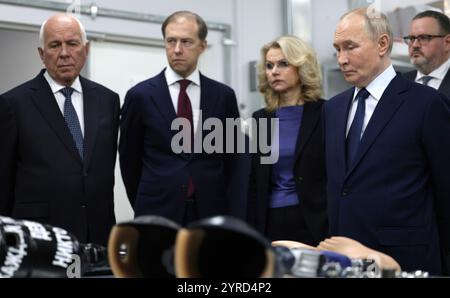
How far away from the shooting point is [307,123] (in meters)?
3.03

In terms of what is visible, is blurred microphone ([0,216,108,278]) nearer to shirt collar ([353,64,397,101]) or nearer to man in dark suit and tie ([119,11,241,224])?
shirt collar ([353,64,397,101])

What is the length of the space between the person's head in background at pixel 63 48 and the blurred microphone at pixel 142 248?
1.72m

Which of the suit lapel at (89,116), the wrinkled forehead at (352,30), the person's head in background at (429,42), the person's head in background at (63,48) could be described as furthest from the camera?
the person's head in background at (429,42)

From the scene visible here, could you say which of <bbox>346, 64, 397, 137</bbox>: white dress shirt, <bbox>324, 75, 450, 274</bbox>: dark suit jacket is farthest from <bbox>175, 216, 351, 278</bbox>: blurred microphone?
<bbox>346, 64, 397, 137</bbox>: white dress shirt

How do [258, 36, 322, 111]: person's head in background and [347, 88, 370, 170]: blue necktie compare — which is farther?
[258, 36, 322, 111]: person's head in background

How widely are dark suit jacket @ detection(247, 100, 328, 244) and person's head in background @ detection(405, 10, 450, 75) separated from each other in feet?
2.09

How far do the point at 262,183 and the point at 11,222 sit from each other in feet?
6.26

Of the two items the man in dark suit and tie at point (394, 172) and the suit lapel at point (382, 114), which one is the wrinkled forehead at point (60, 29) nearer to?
the man in dark suit and tie at point (394, 172)

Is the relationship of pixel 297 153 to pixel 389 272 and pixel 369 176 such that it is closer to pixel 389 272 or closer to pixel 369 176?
pixel 369 176

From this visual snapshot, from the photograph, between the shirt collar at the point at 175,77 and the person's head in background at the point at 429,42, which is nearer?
the shirt collar at the point at 175,77

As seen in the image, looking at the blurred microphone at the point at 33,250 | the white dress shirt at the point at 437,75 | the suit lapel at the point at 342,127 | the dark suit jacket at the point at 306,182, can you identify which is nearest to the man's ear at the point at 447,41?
the white dress shirt at the point at 437,75

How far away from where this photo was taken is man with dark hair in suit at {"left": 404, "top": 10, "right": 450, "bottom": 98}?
10.8 feet

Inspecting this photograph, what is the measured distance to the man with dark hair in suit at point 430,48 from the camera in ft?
10.8
